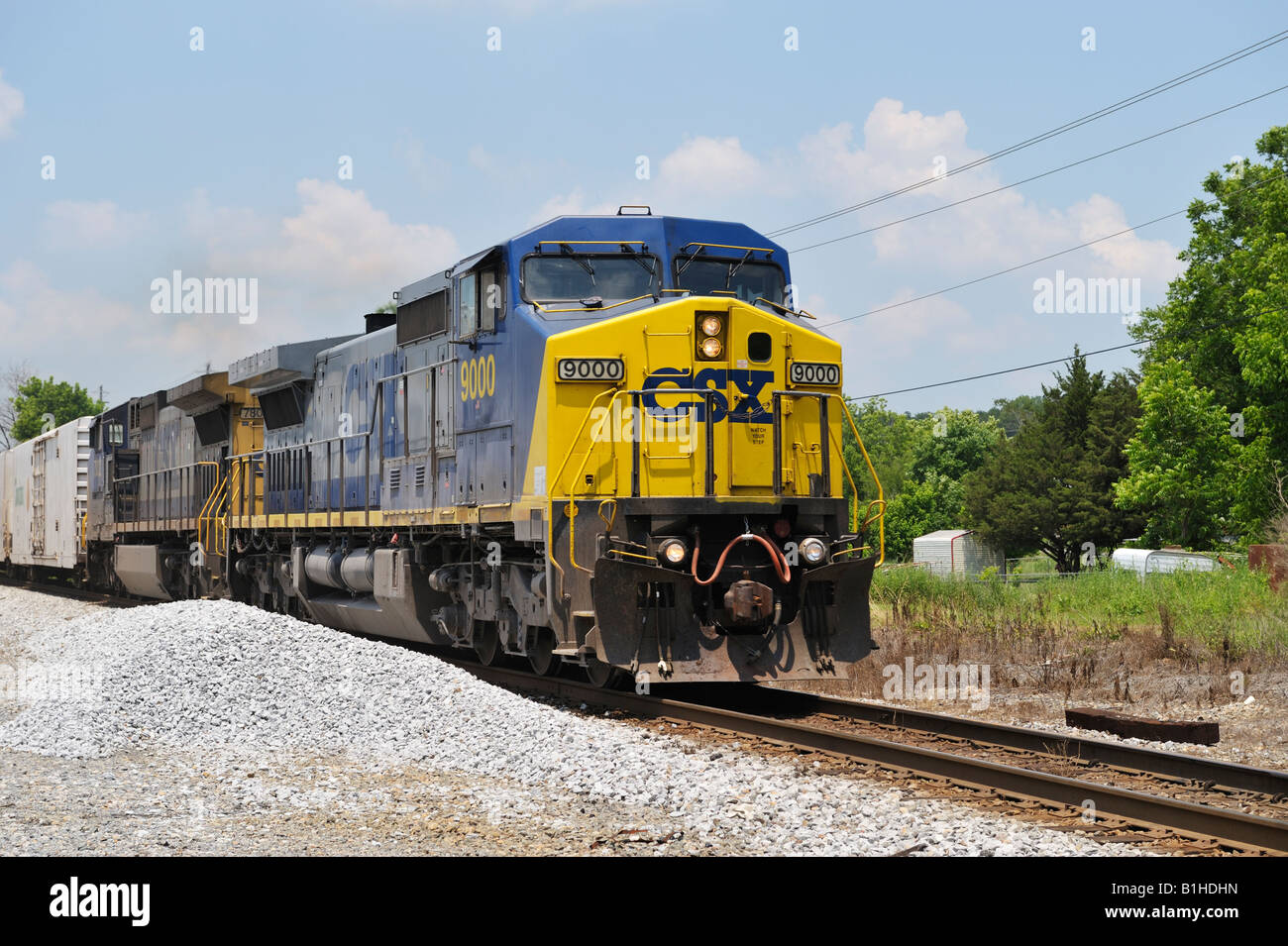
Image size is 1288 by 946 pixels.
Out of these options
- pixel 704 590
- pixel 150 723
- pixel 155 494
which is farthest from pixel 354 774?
pixel 155 494

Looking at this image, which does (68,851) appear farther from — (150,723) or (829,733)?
(829,733)

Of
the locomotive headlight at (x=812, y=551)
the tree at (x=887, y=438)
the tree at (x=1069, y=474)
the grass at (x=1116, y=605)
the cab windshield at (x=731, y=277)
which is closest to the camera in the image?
the locomotive headlight at (x=812, y=551)

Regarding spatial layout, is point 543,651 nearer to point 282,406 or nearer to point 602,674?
point 602,674

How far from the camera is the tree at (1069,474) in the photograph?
52.0 meters

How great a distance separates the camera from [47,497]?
32.2 metres

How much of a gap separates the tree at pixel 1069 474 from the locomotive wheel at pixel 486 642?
43720 millimetres

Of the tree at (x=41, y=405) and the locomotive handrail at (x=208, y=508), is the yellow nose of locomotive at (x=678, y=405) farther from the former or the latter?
the tree at (x=41, y=405)

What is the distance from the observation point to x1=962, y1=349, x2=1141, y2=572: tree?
171ft

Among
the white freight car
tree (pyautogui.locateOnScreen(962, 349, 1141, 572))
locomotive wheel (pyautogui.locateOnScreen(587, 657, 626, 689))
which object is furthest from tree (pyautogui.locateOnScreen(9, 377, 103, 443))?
locomotive wheel (pyautogui.locateOnScreen(587, 657, 626, 689))

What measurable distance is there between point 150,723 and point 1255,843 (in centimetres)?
783

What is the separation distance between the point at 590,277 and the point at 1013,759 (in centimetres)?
547

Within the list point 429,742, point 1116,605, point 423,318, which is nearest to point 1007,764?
point 429,742

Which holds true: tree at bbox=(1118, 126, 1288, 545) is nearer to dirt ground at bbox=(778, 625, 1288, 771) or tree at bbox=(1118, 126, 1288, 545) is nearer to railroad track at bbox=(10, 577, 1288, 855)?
dirt ground at bbox=(778, 625, 1288, 771)

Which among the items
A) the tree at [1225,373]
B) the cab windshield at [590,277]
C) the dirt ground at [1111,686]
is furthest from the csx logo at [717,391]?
the tree at [1225,373]
